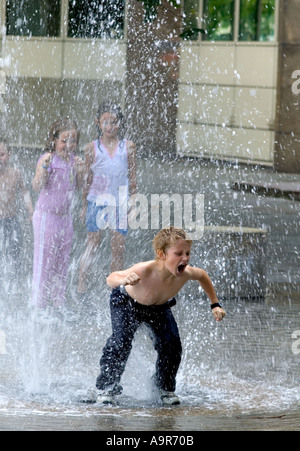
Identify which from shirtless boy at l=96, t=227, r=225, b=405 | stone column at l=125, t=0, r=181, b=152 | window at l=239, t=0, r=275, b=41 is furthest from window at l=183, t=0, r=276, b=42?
shirtless boy at l=96, t=227, r=225, b=405

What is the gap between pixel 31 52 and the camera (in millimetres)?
30016

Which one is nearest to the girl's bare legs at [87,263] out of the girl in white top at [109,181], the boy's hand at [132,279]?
the girl in white top at [109,181]

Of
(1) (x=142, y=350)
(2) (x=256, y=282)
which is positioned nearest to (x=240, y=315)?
(2) (x=256, y=282)

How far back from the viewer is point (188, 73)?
27.6 meters

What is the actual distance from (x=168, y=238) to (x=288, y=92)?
755 inches

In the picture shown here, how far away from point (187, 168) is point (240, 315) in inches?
703

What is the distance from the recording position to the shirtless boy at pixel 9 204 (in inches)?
303

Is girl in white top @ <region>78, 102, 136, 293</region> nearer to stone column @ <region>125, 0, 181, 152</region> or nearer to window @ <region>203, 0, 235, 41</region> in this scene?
stone column @ <region>125, 0, 181, 152</region>

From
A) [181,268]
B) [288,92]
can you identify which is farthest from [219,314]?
[288,92]

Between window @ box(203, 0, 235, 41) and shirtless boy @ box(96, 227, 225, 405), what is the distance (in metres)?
21.7

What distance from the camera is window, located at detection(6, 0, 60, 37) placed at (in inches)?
1131

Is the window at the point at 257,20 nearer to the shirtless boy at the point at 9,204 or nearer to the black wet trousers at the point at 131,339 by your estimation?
the shirtless boy at the point at 9,204
